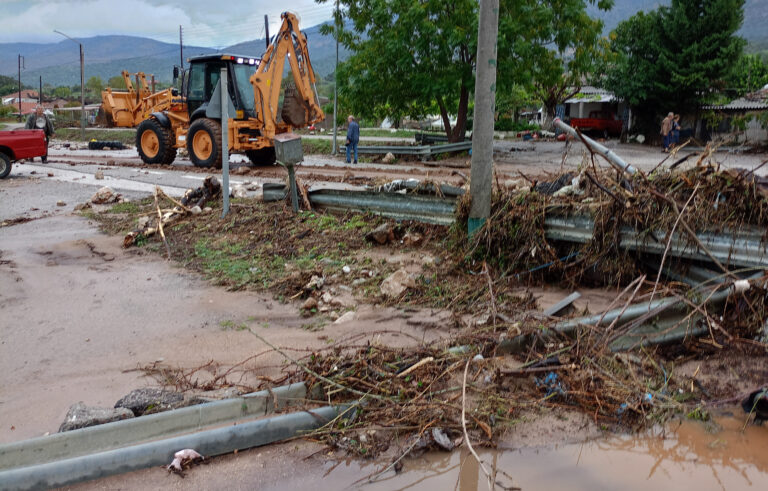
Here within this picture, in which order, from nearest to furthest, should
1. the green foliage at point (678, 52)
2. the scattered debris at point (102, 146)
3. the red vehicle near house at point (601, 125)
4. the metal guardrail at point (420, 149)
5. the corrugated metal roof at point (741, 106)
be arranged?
the metal guardrail at point (420, 149)
the green foliage at point (678, 52)
the scattered debris at point (102, 146)
the corrugated metal roof at point (741, 106)
the red vehicle near house at point (601, 125)

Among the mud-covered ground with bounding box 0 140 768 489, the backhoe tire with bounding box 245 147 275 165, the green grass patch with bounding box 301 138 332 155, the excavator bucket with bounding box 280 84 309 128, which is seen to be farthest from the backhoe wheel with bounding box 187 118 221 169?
the green grass patch with bounding box 301 138 332 155

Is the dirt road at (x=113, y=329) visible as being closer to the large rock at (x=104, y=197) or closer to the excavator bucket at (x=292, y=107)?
the large rock at (x=104, y=197)

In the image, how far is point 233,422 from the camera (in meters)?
3.82

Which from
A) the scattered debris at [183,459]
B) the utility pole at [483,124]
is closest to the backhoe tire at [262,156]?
the utility pole at [483,124]

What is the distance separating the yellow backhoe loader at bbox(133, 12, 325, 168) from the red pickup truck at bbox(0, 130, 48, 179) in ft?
13.9

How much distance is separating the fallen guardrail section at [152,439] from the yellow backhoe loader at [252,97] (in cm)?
1233

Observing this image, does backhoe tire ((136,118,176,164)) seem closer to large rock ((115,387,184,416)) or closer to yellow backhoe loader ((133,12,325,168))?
yellow backhoe loader ((133,12,325,168))

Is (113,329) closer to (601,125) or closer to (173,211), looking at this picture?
(173,211)

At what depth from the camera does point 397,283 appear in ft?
20.9

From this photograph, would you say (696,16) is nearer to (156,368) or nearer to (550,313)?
(550,313)

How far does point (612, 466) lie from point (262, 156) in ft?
52.4

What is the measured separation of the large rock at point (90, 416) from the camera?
146 inches

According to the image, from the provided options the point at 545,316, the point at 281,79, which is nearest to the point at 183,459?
the point at 545,316

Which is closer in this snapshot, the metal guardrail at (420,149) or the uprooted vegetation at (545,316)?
the uprooted vegetation at (545,316)
